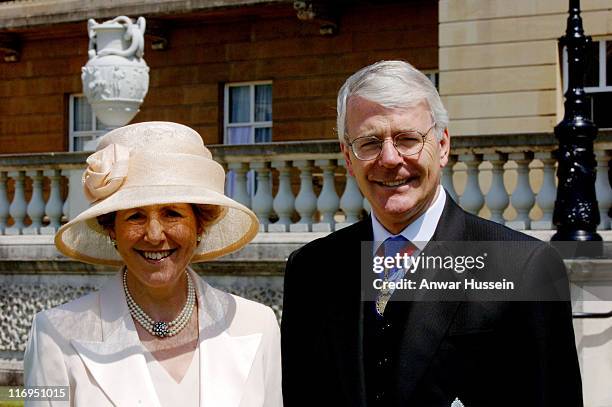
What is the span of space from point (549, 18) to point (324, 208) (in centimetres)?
639

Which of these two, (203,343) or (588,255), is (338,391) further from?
(588,255)

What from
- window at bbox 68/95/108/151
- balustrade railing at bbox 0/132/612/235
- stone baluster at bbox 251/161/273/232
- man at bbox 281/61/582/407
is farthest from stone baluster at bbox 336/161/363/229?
window at bbox 68/95/108/151

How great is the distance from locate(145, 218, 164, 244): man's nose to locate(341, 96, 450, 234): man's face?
0.57m

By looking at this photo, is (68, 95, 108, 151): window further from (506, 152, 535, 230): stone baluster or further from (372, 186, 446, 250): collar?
(372, 186, 446, 250): collar

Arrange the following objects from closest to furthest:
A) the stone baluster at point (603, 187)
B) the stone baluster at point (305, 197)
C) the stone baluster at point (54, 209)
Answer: the stone baluster at point (603, 187) → the stone baluster at point (305, 197) → the stone baluster at point (54, 209)

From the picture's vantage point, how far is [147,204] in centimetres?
340

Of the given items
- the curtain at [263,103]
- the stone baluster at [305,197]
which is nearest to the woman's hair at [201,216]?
the stone baluster at [305,197]

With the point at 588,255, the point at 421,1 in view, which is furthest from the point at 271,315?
the point at 421,1

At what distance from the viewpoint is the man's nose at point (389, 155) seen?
336cm

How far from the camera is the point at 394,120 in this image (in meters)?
3.37

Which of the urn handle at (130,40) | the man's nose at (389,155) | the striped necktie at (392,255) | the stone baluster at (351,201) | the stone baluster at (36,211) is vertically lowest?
the stone baluster at (36,211)

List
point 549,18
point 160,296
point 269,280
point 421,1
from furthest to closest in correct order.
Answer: point 421,1 → point 549,18 → point 269,280 → point 160,296

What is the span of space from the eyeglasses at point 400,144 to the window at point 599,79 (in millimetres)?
12431

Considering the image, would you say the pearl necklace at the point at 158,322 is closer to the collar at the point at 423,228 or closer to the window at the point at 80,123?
the collar at the point at 423,228
